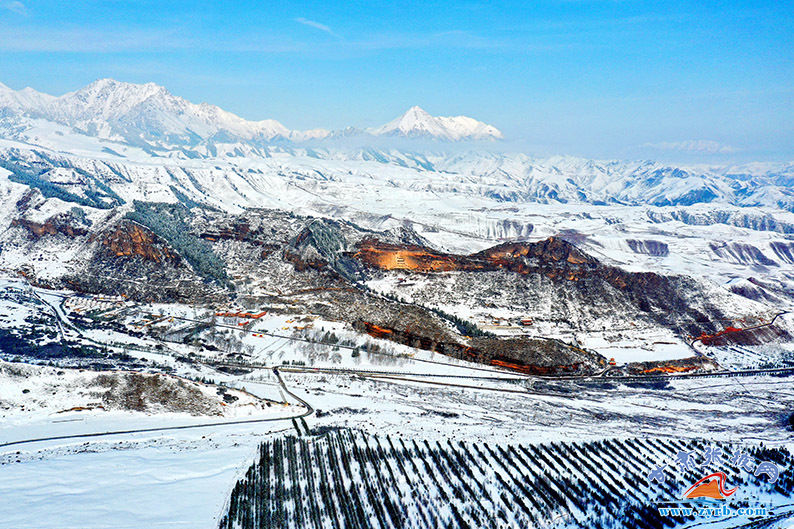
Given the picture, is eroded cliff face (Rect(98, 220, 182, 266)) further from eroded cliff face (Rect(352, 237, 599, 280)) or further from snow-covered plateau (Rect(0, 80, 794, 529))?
eroded cliff face (Rect(352, 237, 599, 280))

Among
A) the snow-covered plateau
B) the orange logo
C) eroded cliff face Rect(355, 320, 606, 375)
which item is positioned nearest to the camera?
the snow-covered plateau

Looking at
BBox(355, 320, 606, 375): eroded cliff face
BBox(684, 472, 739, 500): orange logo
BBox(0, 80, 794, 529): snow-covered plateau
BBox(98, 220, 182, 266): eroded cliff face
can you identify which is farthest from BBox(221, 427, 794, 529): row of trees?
BBox(98, 220, 182, 266): eroded cliff face

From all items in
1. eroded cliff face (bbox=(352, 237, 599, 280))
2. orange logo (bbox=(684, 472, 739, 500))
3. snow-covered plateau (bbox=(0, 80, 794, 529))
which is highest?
eroded cliff face (bbox=(352, 237, 599, 280))

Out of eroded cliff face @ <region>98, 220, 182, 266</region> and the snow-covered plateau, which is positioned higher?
eroded cliff face @ <region>98, 220, 182, 266</region>

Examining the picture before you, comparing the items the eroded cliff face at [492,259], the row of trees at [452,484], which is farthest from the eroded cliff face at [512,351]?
the eroded cliff face at [492,259]

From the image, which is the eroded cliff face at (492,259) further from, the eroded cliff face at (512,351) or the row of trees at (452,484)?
the row of trees at (452,484)

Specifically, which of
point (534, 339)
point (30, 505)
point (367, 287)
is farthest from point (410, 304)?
point (30, 505)
